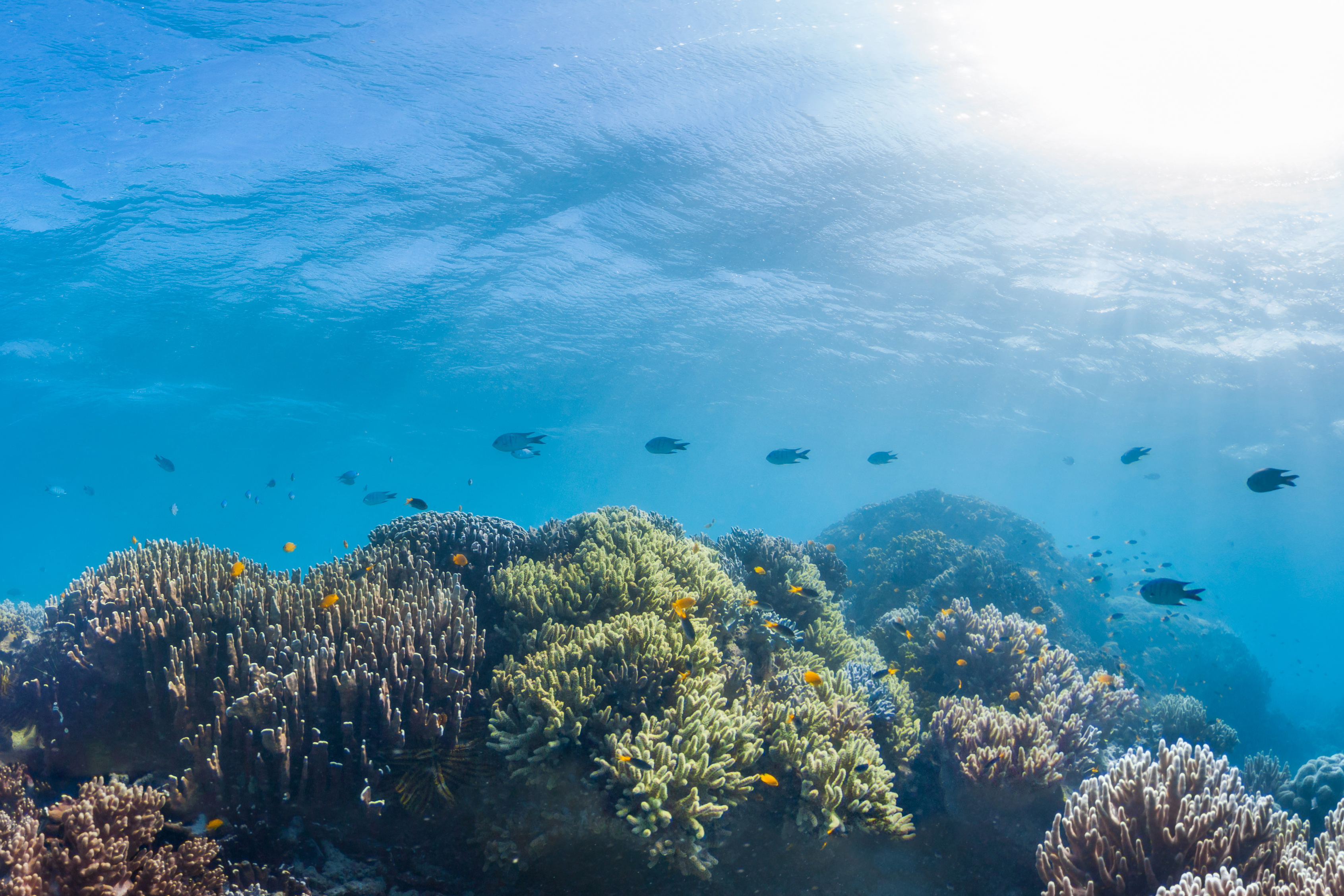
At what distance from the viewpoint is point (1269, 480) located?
7262 millimetres

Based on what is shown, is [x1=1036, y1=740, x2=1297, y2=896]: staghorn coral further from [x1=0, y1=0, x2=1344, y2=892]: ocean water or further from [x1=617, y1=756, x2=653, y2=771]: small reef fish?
[x1=0, y1=0, x2=1344, y2=892]: ocean water

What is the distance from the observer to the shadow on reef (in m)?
3.68

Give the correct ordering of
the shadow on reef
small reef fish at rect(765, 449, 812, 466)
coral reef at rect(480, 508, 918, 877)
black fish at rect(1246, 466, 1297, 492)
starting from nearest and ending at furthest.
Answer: the shadow on reef, coral reef at rect(480, 508, 918, 877), black fish at rect(1246, 466, 1297, 492), small reef fish at rect(765, 449, 812, 466)

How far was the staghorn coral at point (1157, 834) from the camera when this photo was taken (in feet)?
11.1

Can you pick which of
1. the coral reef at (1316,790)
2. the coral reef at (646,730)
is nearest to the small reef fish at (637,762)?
the coral reef at (646,730)

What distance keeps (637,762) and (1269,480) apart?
882 centimetres

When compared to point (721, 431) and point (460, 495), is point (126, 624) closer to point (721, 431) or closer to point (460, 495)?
point (721, 431)

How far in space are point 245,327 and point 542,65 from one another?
21205 millimetres

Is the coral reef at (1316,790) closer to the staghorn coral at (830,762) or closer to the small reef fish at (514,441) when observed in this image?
the staghorn coral at (830,762)

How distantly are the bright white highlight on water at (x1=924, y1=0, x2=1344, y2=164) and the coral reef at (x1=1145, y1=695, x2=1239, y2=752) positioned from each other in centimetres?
1376

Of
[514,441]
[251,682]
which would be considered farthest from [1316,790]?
[514,441]

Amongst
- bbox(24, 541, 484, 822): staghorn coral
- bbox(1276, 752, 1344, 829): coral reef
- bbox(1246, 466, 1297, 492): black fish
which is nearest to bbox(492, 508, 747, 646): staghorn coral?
bbox(24, 541, 484, 822): staghorn coral

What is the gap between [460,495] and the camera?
95.2m

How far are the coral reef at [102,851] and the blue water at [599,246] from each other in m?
15.4
